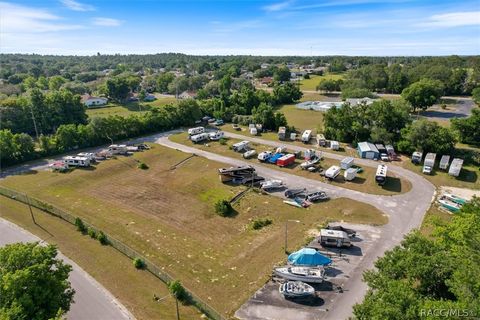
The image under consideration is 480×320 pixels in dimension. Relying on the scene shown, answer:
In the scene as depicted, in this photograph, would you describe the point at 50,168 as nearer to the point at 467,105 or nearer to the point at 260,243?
the point at 260,243

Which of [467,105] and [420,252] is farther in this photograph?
[467,105]

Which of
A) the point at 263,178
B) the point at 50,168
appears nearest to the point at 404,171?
the point at 263,178

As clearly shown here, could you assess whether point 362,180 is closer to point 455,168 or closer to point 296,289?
point 455,168

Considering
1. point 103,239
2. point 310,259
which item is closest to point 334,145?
point 310,259

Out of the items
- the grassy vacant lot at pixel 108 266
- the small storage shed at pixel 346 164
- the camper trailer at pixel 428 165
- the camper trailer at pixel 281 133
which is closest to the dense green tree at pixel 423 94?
the camper trailer at pixel 428 165

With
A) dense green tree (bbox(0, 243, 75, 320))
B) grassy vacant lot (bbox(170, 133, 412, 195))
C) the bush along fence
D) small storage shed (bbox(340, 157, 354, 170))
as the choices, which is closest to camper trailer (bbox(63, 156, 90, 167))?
the bush along fence

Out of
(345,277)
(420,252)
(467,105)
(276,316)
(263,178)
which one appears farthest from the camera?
(467,105)
